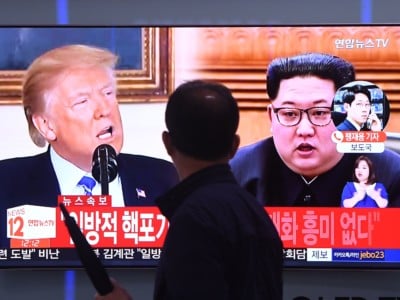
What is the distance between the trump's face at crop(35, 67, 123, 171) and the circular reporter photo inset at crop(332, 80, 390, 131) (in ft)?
3.39

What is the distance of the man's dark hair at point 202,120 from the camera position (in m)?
1.40

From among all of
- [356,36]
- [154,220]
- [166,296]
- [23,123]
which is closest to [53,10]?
[23,123]

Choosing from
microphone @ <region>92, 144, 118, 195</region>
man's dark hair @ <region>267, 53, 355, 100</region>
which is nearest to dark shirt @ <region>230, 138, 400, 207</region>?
man's dark hair @ <region>267, 53, 355, 100</region>

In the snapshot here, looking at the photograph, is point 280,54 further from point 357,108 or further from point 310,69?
point 357,108

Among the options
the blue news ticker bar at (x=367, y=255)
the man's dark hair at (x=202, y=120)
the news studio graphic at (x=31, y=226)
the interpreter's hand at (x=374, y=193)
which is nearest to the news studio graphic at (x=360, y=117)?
Result: the interpreter's hand at (x=374, y=193)

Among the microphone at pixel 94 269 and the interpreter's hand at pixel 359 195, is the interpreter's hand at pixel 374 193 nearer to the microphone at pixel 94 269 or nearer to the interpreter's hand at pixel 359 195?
the interpreter's hand at pixel 359 195

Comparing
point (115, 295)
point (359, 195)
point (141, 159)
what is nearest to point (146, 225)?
point (141, 159)

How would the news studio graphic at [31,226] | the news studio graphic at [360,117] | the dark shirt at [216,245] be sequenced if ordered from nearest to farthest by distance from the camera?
the dark shirt at [216,245], the news studio graphic at [360,117], the news studio graphic at [31,226]

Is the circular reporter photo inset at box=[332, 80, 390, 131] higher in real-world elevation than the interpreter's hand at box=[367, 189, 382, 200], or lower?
higher

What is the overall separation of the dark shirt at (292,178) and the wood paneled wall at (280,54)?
0.10 meters

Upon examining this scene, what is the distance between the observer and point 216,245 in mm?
1342

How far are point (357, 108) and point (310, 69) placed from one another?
0.93ft

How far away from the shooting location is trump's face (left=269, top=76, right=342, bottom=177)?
3.57 meters
